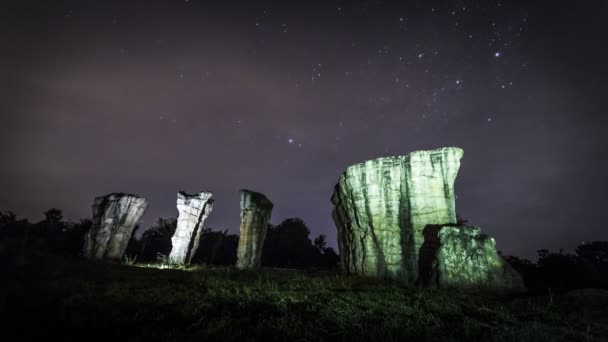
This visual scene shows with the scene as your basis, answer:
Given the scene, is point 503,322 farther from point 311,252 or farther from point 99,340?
point 311,252

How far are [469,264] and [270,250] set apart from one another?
131 ft

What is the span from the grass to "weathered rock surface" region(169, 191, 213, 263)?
18082mm

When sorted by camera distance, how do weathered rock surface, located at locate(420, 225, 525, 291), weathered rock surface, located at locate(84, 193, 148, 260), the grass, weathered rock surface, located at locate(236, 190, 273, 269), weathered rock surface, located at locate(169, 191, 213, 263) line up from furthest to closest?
weathered rock surface, located at locate(169, 191, 213, 263), weathered rock surface, located at locate(84, 193, 148, 260), weathered rock surface, located at locate(236, 190, 273, 269), weathered rock surface, located at locate(420, 225, 525, 291), the grass

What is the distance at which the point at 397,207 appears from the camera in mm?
17094

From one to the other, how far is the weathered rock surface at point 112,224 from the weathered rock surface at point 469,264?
27961 millimetres

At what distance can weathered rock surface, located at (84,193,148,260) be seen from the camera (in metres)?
26.0

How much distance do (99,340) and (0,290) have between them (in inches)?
270

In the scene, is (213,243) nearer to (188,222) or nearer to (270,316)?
(188,222)

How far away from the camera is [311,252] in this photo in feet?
162

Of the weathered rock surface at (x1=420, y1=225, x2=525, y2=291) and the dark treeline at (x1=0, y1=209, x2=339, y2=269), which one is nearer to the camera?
the weathered rock surface at (x1=420, y1=225, x2=525, y2=291)

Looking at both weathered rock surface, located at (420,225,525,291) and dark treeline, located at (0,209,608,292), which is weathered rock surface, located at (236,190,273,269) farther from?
weathered rock surface, located at (420,225,525,291)

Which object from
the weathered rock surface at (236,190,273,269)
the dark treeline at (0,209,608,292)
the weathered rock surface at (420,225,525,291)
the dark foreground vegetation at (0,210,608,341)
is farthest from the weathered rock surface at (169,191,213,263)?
the weathered rock surface at (420,225,525,291)

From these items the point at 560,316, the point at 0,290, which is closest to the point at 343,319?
the point at 560,316

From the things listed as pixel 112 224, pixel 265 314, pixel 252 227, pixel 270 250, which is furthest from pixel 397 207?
pixel 270 250
